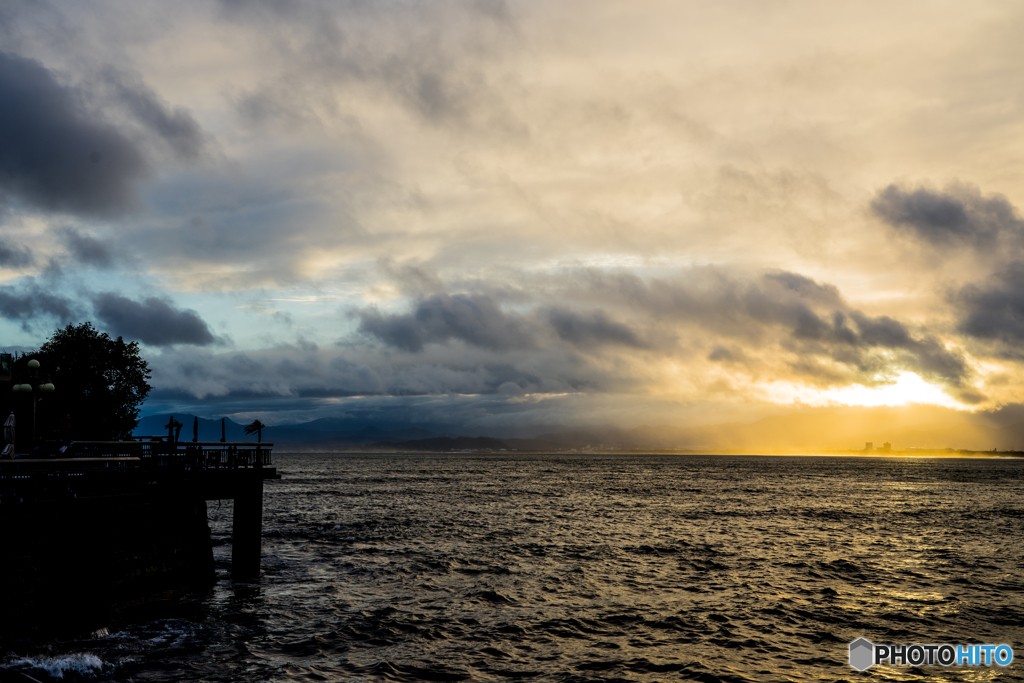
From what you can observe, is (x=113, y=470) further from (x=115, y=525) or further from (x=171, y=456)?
(x=171, y=456)

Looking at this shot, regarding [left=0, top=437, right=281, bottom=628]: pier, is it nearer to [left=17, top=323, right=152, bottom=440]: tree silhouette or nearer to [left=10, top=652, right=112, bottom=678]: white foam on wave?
[left=10, top=652, right=112, bottom=678]: white foam on wave

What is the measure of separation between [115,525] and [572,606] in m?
17.2

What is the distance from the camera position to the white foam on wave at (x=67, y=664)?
53.9 feet

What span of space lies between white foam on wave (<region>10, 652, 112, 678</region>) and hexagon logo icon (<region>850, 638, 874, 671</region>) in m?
21.9

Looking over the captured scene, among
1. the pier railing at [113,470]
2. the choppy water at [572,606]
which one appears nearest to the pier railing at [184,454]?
the pier railing at [113,470]

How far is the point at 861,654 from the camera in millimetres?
20000

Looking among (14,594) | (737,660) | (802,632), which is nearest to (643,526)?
(802,632)

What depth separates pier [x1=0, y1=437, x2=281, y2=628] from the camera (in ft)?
58.9

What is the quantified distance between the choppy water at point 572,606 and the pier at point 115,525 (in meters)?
1.25

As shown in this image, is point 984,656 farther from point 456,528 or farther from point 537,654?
point 456,528

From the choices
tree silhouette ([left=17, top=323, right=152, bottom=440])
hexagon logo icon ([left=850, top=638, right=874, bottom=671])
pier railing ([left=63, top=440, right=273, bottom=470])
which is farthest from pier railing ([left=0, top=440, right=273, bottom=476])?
tree silhouette ([left=17, top=323, right=152, bottom=440])

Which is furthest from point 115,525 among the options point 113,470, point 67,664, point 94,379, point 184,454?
point 94,379

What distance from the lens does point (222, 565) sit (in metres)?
33.0

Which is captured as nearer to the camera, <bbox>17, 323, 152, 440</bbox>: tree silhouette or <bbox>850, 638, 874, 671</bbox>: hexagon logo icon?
<bbox>850, 638, 874, 671</bbox>: hexagon logo icon
